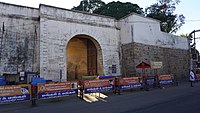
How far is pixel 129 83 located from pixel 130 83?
10 cm

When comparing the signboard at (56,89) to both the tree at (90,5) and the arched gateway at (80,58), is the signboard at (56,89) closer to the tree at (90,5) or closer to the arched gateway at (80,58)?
the arched gateway at (80,58)

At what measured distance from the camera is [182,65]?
Result: 2809cm

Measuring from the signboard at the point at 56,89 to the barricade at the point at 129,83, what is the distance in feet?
11.6

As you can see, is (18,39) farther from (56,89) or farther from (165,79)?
(165,79)

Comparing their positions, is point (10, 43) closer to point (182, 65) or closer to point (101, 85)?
point (101, 85)

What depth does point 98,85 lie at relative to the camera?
41.3 ft

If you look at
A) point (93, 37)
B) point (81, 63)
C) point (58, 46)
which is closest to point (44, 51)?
point (58, 46)

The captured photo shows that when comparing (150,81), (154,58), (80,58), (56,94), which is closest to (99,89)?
(56,94)

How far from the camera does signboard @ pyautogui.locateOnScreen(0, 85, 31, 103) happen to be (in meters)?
9.37

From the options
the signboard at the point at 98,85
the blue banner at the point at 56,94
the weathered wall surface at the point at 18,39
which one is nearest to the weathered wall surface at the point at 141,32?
the signboard at the point at 98,85

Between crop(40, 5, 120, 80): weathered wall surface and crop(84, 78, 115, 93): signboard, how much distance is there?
6283 millimetres

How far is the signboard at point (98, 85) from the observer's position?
477 inches

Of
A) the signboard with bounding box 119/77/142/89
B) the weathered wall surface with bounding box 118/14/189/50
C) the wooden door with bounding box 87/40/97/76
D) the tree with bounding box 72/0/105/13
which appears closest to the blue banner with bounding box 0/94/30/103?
the signboard with bounding box 119/77/142/89

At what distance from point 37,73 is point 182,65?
20.7 metres
